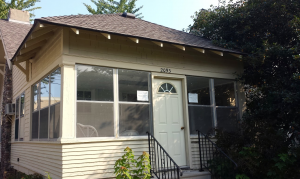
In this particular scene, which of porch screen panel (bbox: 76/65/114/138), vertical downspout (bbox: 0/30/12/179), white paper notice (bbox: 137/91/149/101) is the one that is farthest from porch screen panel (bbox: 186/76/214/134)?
vertical downspout (bbox: 0/30/12/179)

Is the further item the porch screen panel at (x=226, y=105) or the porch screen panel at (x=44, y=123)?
the porch screen panel at (x=226, y=105)

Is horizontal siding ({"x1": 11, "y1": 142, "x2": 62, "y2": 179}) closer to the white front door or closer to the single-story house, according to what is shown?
the single-story house

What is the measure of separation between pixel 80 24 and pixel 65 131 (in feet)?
7.56

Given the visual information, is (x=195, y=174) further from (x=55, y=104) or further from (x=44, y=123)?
(x=44, y=123)

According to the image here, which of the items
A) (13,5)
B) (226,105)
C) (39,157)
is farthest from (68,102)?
(13,5)

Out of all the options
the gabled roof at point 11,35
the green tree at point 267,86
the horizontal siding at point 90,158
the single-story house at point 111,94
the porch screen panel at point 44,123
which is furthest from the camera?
the gabled roof at point 11,35

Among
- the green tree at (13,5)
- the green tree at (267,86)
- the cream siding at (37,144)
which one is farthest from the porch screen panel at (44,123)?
the green tree at (13,5)

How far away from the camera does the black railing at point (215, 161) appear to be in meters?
6.60

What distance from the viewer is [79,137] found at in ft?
19.7

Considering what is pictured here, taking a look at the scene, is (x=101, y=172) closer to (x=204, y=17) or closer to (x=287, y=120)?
(x=287, y=120)

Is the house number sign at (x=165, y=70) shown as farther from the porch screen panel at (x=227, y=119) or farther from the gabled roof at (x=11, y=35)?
the gabled roof at (x=11, y=35)

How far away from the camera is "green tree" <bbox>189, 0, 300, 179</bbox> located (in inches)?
263

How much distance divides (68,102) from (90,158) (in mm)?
1288

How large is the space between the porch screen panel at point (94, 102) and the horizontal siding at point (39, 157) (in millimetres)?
756
